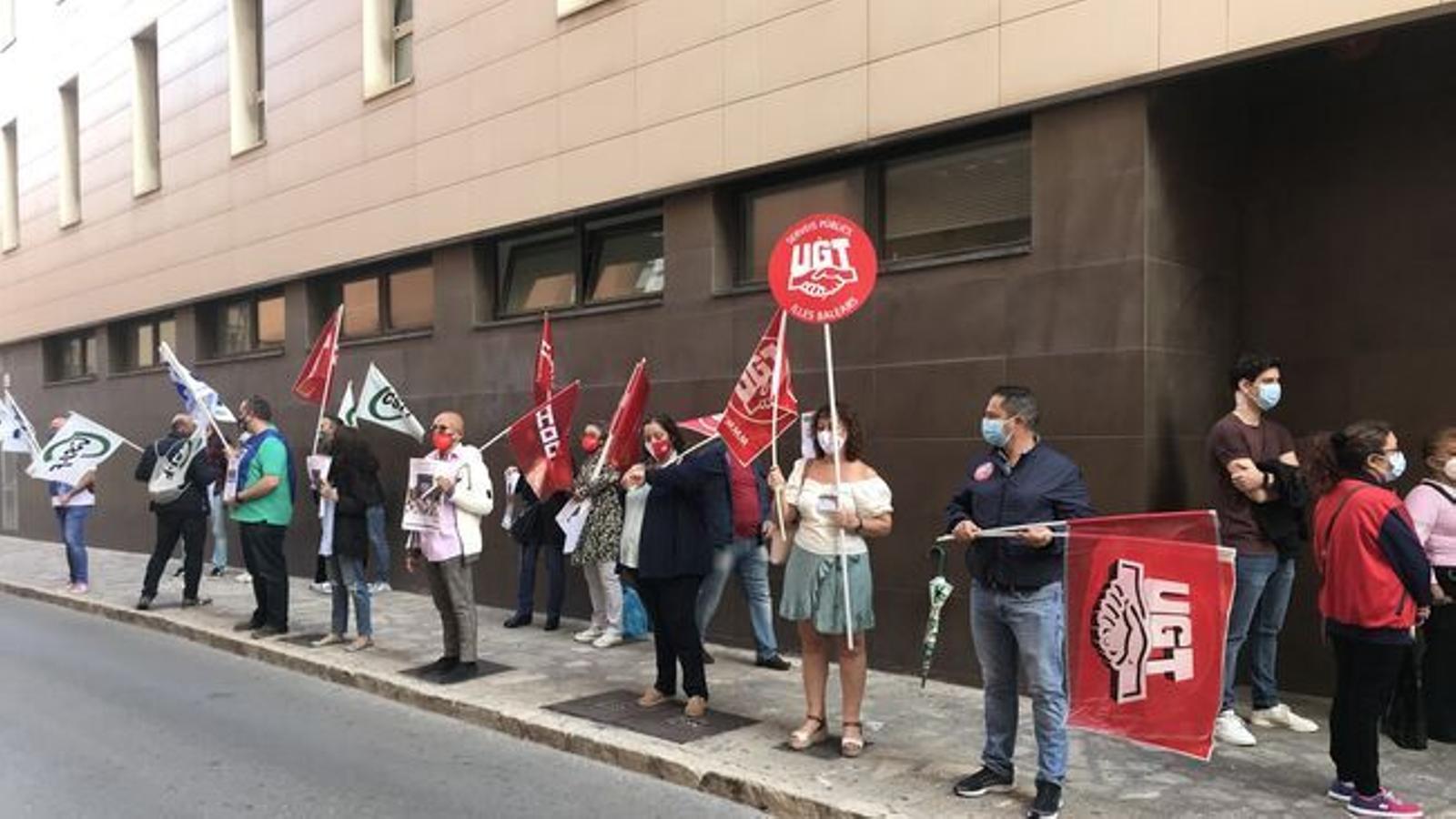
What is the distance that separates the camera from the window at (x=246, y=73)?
15562 millimetres

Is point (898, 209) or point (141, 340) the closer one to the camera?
point (898, 209)

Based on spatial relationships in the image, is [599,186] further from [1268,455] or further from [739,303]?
[1268,455]

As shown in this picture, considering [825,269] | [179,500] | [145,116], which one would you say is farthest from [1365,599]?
[145,116]

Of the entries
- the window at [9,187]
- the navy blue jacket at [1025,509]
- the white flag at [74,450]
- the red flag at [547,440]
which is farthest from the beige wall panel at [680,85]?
the window at [9,187]

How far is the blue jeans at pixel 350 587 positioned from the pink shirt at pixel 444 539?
1.32 meters

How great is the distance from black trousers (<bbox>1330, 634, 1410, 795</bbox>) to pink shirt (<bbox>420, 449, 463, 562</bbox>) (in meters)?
5.52

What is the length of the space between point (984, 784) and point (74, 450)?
1107 centimetres

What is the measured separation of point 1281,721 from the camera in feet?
20.6

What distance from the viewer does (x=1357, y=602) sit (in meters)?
4.86

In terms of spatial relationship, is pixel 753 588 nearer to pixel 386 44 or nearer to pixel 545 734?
pixel 545 734

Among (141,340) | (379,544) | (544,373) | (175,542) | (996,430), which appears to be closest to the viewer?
(996,430)

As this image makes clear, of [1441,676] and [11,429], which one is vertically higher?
[11,429]

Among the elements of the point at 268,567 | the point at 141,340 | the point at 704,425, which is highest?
the point at 141,340

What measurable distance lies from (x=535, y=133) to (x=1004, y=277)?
549cm
